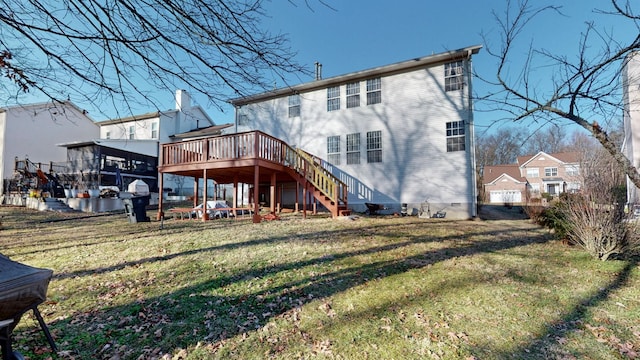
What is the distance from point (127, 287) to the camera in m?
4.35

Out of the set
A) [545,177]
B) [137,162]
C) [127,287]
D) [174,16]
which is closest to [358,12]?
[174,16]

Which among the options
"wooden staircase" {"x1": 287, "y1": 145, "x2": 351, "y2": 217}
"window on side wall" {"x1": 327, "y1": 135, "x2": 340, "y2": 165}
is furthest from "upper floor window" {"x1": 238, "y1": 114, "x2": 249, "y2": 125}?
"wooden staircase" {"x1": 287, "y1": 145, "x2": 351, "y2": 217}

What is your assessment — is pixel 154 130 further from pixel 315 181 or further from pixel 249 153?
pixel 315 181

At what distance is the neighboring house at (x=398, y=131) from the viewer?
37.7 ft

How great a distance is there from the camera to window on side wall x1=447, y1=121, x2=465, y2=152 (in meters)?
11.4

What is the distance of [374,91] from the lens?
13.3 m

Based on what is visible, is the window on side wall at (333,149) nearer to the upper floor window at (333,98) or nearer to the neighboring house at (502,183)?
the upper floor window at (333,98)

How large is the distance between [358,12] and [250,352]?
17.0ft

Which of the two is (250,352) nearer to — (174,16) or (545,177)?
(174,16)

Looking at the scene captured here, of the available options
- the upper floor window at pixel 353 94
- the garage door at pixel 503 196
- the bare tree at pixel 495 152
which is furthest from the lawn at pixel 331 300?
the bare tree at pixel 495 152

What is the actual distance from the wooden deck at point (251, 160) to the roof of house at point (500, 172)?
3720 cm

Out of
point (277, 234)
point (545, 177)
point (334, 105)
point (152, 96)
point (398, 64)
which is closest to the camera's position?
point (152, 96)

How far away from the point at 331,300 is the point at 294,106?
1267 centimetres

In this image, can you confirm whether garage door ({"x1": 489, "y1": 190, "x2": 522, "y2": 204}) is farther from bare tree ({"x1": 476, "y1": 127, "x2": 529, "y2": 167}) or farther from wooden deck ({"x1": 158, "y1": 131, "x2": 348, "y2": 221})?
wooden deck ({"x1": 158, "y1": 131, "x2": 348, "y2": 221})
